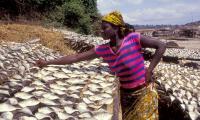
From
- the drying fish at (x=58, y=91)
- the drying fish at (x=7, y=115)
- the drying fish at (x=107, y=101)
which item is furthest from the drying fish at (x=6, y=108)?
the drying fish at (x=107, y=101)

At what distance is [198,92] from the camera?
8508mm

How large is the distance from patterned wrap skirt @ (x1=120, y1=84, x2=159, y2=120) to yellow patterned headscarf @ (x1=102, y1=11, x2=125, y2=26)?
0.86m

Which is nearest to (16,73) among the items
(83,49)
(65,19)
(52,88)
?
(52,88)

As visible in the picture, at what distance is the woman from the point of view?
202 inches

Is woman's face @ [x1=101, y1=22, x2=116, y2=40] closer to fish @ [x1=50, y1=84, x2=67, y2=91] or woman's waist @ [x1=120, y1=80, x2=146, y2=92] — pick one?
woman's waist @ [x1=120, y1=80, x2=146, y2=92]

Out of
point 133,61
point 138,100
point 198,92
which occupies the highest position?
point 133,61

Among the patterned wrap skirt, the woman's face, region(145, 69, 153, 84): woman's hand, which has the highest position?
the woman's face

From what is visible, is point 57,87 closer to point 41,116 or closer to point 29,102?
point 29,102

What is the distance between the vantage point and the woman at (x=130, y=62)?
16.8ft

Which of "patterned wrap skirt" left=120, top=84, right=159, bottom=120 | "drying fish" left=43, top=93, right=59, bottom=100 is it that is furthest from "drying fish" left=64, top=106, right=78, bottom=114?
"patterned wrap skirt" left=120, top=84, right=159, bottom=120

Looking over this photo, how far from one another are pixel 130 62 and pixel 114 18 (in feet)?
1.79

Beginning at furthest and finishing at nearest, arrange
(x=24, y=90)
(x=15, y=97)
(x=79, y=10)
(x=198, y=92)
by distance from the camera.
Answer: (x=79, y=10) < (x=198, y=92) < (x=24, y=90) < (x=15, y=97)

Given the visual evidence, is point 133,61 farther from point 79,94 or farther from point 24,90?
point 24,90

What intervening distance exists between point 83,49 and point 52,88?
6.48m
